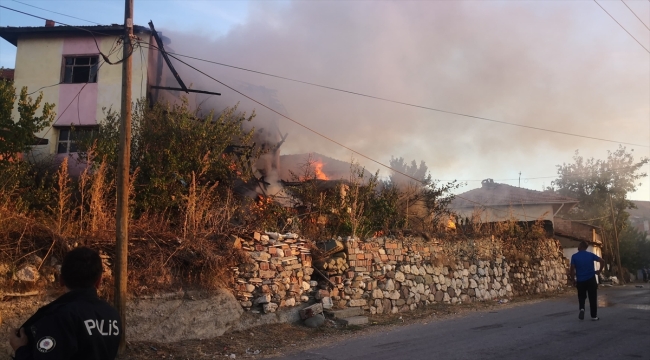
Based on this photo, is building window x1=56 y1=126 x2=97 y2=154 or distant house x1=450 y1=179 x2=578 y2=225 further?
distant house x1=450 y1=179 x2=578 y2=225

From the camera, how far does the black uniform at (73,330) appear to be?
7.84ft

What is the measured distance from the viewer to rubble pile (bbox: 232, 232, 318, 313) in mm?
10508

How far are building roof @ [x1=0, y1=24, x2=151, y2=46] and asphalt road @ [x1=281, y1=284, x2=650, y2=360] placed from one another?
522 inches

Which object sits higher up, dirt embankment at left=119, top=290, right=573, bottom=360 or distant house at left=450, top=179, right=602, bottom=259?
distant house at left=450, top=179, right=602, bottom=259

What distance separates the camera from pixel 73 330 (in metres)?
2.46

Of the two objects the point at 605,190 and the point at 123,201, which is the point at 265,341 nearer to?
the point at 123,201

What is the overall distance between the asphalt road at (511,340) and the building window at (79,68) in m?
13.8

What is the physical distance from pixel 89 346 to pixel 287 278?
28.8ft

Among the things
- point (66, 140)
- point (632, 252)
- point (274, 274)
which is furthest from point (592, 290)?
point (632, 252)

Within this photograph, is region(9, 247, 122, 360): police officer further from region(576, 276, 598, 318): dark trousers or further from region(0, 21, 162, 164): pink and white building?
region(0, 21, 162, 164): pink and white building

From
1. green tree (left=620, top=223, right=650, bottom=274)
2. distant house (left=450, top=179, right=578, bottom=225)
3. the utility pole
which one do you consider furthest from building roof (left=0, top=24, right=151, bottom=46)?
green tree (left=620, top=223, right=650, bottom=274)

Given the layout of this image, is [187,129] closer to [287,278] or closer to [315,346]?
[287,278]

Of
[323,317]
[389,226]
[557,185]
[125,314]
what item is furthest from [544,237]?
[557,185]

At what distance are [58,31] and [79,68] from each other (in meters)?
1.43
